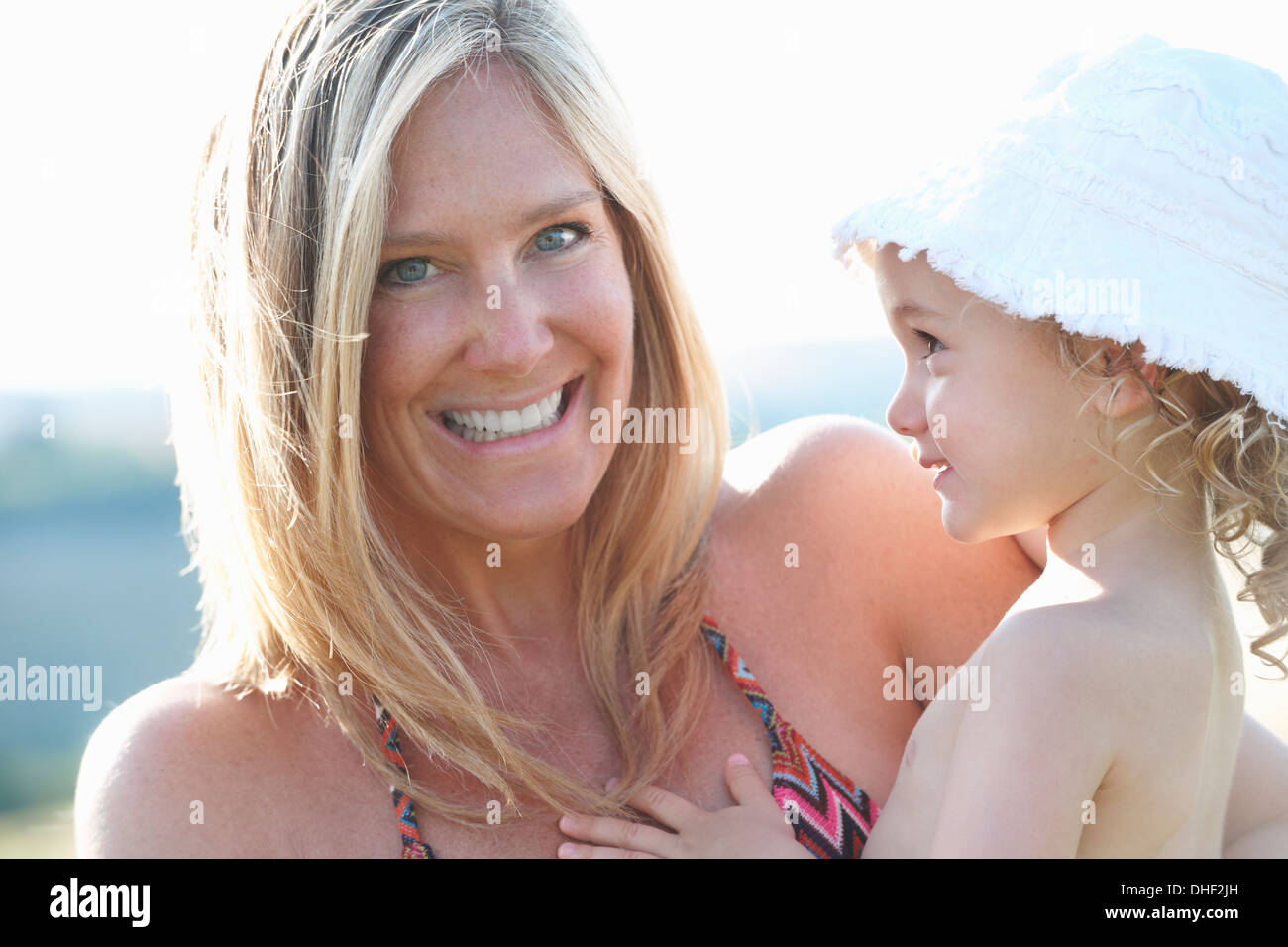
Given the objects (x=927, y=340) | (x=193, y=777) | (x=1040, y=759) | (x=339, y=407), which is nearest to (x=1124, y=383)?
(x=927, y=340)

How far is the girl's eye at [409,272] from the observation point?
1.92 m

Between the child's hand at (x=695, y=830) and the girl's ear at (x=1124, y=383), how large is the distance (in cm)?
82

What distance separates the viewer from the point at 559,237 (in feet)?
6.63

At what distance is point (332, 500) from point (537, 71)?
84 cm

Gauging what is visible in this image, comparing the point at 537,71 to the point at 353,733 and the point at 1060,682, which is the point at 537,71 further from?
the point at 1060,682

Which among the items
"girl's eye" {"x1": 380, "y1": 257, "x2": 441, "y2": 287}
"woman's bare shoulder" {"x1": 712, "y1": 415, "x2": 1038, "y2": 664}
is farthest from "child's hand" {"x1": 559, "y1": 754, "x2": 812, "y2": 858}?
"girl's eye" {"x1": 380, "y1": 257, "x2": 441, "y2": 287}

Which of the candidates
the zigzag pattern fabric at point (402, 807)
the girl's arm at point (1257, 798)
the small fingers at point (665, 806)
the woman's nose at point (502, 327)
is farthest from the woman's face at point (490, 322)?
the girl's arm at point (1257, 798)

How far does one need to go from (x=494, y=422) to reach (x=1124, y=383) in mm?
1050

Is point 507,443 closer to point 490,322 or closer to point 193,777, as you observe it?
point 490,322

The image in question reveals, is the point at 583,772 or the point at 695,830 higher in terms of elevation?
the point at 583,772

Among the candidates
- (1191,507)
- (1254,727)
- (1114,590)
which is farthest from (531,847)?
(1254,727)

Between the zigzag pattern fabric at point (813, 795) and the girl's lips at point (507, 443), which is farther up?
the girl's lips at point (507, 443)

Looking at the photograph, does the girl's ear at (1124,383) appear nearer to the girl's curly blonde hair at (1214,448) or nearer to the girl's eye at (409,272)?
the girl's curly blonde hair at (1214,448)

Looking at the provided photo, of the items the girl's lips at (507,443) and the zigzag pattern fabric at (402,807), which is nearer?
the zigzag pattern fabric at (402,807)
